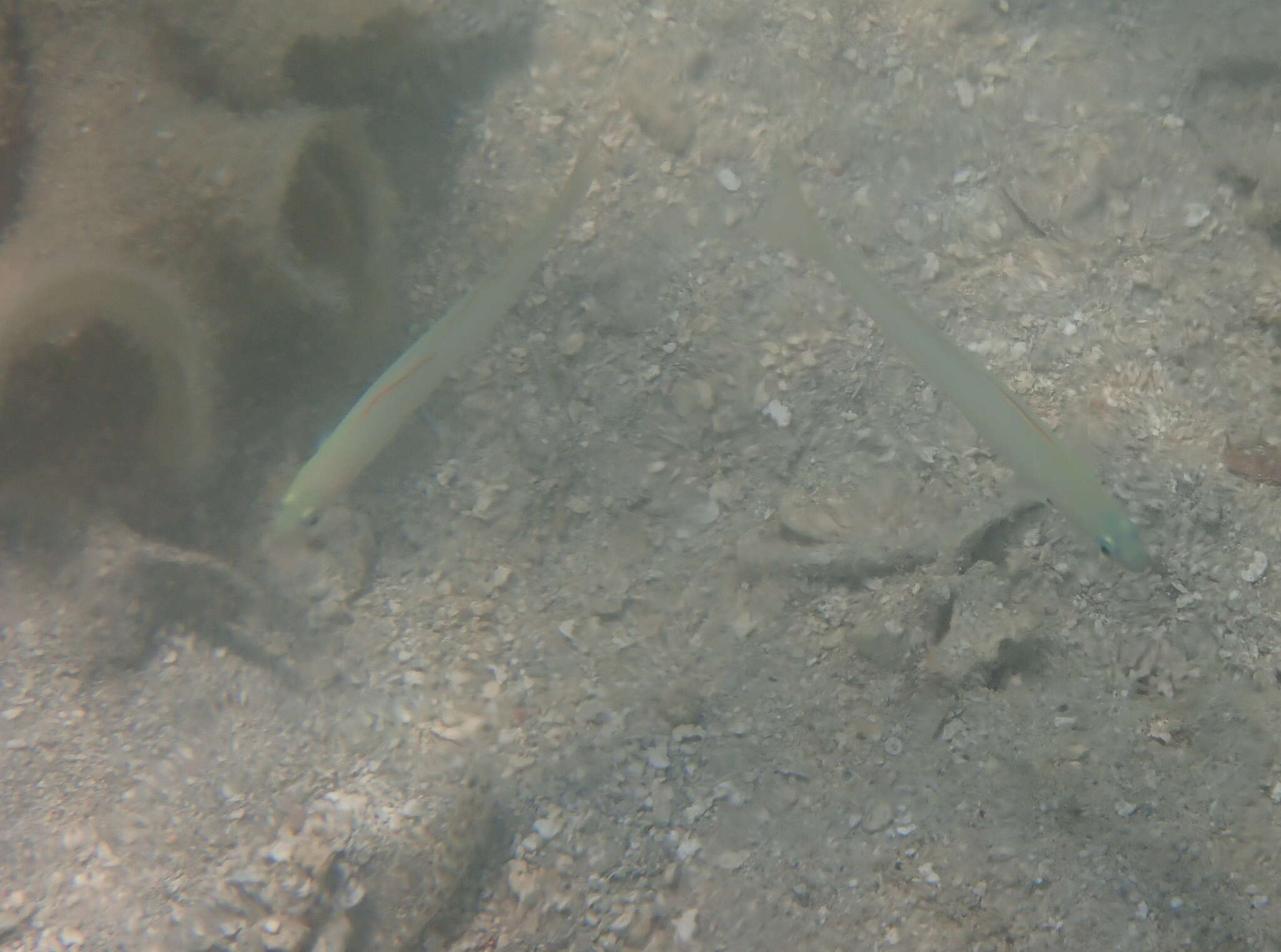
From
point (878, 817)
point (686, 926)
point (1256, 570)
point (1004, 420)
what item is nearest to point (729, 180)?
point (1004, 420)

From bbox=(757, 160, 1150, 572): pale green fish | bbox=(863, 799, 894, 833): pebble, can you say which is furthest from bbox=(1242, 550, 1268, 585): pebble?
bbox=(863, 799, 894, 833): pebble

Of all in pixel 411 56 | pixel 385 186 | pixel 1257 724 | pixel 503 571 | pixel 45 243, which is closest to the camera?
pixel 1257 724

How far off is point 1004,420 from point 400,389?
1.93 metres

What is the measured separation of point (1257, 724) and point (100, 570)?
4.18 metres

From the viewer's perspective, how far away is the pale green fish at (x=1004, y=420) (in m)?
2.01

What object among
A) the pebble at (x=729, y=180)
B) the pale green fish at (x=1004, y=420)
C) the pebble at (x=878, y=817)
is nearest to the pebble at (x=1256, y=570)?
the pale green fish at (x=1004, y=420)

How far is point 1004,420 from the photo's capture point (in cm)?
216

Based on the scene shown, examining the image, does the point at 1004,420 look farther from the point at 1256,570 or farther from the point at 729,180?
the point at 729,180

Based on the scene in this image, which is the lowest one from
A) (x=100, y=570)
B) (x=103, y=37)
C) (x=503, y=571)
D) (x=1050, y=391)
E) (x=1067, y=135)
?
(x=503, y=571)

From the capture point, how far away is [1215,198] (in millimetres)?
3180

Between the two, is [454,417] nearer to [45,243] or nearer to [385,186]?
[385,186]

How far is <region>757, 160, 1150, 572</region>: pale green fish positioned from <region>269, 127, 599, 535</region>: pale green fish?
113 centimetres

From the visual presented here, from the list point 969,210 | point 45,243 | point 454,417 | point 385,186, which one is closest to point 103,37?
point 45,243

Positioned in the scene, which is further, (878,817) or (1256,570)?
(1256,570)
